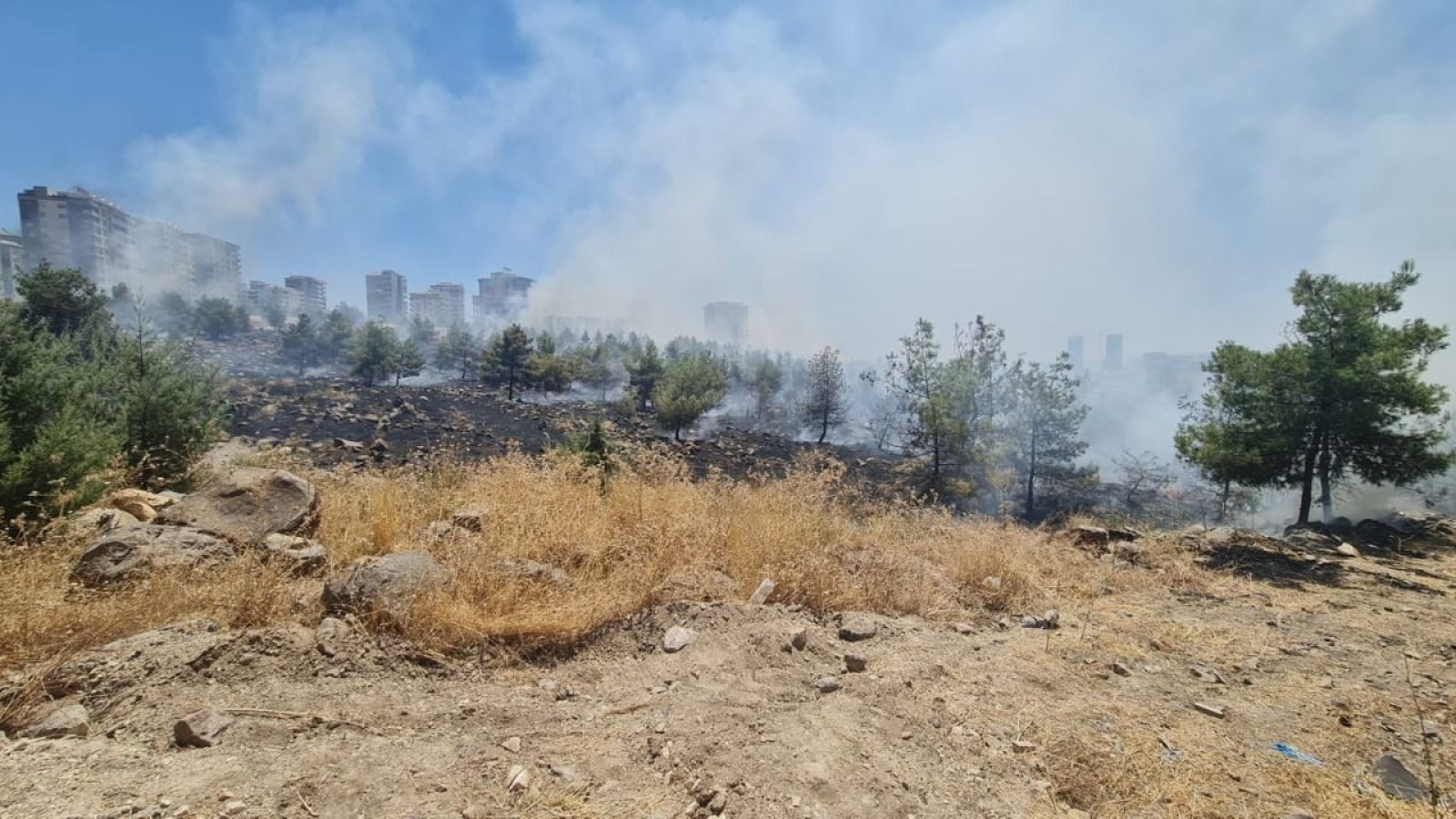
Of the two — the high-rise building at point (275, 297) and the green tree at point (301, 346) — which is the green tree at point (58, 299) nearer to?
the green tree at point (301, 346)

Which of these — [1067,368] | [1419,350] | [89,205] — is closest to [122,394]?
[1419,350]

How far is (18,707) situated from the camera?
2.04 meters

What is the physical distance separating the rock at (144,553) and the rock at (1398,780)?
18.9ft

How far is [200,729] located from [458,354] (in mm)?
65387

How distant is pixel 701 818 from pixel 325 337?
68768 millimetres

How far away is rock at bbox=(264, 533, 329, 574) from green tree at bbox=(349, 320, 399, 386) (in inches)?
1823

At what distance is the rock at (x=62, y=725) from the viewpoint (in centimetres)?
194

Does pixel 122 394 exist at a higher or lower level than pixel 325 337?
lower

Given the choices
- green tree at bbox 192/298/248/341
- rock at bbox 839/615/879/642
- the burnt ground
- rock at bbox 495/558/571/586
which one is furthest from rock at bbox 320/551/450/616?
green tree at bbox 192/298/248/341

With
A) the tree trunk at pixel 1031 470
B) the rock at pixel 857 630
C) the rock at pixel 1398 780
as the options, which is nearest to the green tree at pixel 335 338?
the tree trunk at pixel 1031 470

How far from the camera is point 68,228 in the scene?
5634 cm

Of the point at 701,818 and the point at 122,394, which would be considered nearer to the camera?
the point at 701,818

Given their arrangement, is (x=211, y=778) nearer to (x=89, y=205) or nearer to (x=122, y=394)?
(x=122, y=394)

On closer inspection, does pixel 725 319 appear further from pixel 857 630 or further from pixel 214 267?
pixel 857 630
